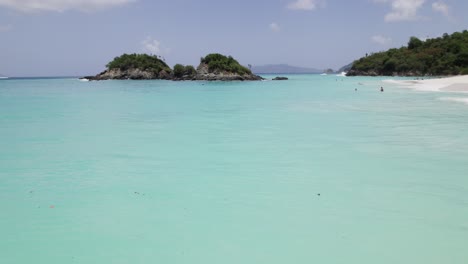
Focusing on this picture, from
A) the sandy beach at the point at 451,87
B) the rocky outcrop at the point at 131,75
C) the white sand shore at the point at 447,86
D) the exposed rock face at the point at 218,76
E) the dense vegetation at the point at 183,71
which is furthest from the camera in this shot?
the rocky outcrop at the point at 131,75

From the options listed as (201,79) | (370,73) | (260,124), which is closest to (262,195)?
(260,124)

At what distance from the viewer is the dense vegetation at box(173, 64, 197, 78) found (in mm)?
115812

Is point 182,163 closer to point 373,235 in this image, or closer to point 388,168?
point 388,168

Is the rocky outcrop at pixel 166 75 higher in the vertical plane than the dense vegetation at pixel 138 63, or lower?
lower

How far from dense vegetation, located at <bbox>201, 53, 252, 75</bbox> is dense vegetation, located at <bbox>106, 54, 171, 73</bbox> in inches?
776

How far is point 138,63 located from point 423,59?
8475cm

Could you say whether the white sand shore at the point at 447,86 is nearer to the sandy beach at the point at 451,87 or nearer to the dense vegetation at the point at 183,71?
the sandy beach at the point at 451,87

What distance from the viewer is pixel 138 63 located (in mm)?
122938

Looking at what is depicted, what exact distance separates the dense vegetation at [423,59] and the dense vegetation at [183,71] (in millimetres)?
65164

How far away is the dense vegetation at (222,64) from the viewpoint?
108688 millimetres

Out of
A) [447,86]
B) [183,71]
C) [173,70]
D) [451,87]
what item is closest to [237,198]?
[451,87]

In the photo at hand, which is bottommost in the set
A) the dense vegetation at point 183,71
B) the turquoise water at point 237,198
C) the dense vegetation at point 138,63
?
the turquoise water at point 237,198

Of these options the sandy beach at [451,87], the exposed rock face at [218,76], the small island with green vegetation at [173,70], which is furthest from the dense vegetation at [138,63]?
the sandy beach at [451,87]

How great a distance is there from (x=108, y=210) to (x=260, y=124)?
14.3 metres
